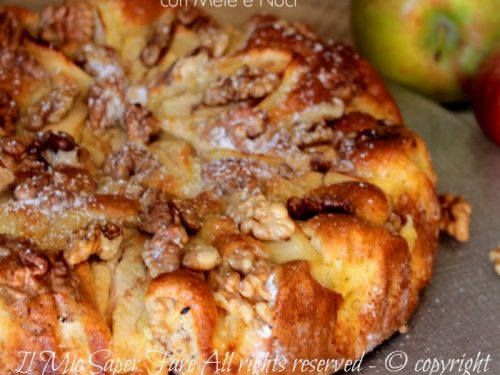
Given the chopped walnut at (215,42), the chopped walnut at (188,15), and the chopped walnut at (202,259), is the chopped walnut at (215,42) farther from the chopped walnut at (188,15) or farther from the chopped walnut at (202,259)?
the chopped walnut at (202,259)

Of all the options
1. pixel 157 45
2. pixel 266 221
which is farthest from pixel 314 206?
pixel 157 45

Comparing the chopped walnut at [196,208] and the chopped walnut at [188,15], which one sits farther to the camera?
the chopped walnut at [188,15]

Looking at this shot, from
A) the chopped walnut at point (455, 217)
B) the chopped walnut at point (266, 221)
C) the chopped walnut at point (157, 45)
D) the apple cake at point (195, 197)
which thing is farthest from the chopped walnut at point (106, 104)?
the chopped walnut at point (455, 217)

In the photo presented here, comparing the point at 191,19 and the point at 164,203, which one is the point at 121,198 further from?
the point at 191,19

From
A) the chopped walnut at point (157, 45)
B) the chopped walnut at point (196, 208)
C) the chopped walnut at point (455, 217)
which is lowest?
the chopped walnut at point (455, 217)

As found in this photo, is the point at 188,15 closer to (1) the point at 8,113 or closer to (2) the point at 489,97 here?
(1) the point at 8,113
